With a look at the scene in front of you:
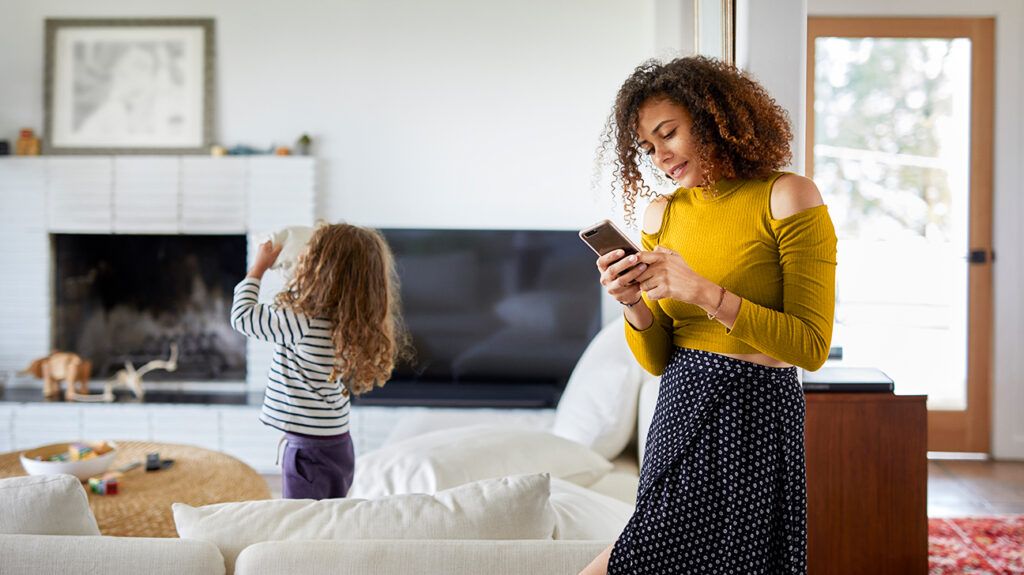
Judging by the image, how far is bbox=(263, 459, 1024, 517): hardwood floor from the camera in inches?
143

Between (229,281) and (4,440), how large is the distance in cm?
126

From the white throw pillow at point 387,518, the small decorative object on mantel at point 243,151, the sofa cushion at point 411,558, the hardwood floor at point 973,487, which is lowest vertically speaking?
the hardwood floor at point 973,487

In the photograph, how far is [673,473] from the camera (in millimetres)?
1374

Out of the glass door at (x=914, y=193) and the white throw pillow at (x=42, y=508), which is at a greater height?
the glass door at (x=914, y=193)

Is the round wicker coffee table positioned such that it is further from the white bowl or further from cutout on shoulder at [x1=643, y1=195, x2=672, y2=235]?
cutout on shoulder at [x1=643, y1=195, x2=672, y2=235]

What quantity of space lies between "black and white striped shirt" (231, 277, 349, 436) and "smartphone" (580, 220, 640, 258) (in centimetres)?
109

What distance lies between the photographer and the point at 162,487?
9.02ft

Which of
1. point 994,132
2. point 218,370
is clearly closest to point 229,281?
point 218,370

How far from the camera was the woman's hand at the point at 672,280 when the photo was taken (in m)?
1.31

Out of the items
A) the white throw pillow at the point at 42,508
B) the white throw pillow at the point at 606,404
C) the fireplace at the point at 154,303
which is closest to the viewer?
the white throw pillow at the point at 42,508

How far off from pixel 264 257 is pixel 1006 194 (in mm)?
3725

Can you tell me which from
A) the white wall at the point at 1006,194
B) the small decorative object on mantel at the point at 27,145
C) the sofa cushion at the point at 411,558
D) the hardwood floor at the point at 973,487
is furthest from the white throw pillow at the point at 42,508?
the white wall at the point at 1006,194

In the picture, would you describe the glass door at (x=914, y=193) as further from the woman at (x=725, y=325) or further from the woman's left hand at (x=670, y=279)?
the woman's left hand at (x=670, y=279)

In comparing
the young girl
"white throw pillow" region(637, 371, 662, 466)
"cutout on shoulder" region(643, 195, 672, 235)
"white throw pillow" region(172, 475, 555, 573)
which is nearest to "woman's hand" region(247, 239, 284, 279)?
the young girl
